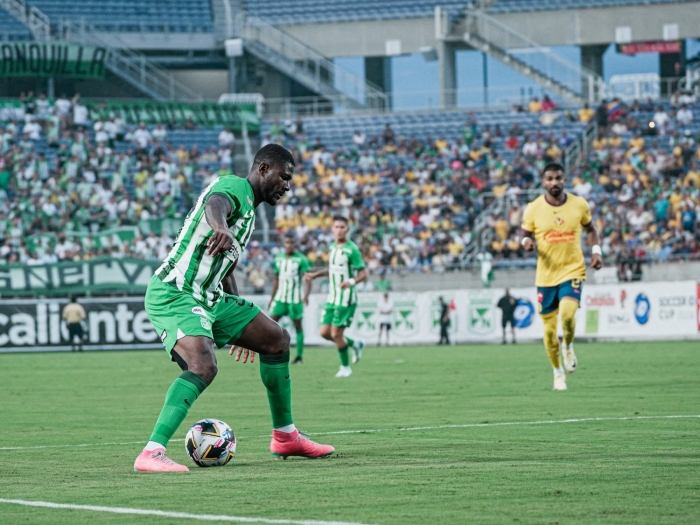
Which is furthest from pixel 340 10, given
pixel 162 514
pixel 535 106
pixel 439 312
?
pixel 162 514

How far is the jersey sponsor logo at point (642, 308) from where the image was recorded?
34.4 metres

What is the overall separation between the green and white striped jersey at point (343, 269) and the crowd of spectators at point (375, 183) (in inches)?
644

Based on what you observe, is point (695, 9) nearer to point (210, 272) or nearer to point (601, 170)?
point (601, 170)

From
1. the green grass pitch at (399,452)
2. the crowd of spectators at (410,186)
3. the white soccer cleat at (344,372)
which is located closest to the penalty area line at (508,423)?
the green grass pitch at (399,452)

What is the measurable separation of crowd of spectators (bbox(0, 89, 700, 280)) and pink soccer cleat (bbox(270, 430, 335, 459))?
95.0ft

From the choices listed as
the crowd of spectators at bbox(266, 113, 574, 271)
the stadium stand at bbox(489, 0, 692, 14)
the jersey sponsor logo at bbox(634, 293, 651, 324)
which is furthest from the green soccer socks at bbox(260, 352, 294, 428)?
the stadium stand at bbox(489, 0, 692, 14)

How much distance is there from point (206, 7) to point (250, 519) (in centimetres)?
5648

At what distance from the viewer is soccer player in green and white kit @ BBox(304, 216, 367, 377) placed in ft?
71.4

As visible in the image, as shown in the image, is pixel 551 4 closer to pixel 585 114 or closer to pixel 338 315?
pixel 585 114

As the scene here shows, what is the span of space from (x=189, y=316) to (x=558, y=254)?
864 centimetres

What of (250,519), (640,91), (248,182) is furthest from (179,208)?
(250,519)

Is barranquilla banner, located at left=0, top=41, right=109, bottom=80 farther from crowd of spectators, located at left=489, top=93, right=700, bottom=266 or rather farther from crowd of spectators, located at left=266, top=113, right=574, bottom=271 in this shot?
crowd of spectators, located at left=489, top=93, right=700, bottom=266

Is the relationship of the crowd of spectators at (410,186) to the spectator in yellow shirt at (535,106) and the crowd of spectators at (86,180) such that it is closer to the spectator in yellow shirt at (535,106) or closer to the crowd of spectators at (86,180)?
the spectator in yellow shirt at (535,106)

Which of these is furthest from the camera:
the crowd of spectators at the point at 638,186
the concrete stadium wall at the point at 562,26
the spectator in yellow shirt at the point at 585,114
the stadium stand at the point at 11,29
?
the stadium stand at the point at 11,29
